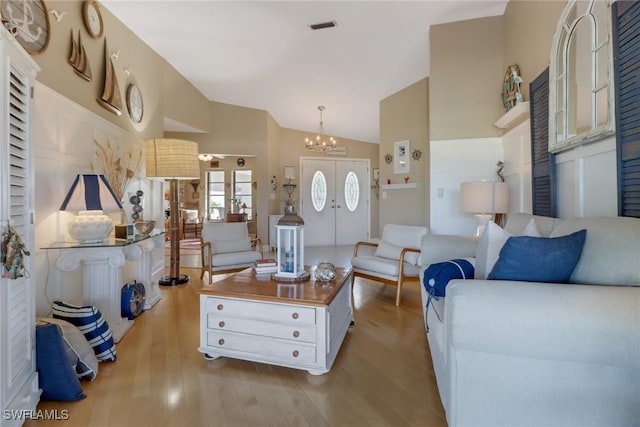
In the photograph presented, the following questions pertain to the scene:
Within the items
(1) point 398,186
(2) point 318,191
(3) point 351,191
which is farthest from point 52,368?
(3) point 351,191

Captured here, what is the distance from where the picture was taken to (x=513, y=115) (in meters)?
3.22

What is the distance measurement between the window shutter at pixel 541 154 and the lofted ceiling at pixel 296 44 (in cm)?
139

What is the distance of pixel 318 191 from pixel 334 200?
440 millimetres

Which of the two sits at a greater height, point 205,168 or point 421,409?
point 205,168

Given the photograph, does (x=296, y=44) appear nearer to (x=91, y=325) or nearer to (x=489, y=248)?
(x=489, y=248)

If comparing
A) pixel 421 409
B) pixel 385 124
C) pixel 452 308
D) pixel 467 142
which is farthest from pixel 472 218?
pixel 452 308

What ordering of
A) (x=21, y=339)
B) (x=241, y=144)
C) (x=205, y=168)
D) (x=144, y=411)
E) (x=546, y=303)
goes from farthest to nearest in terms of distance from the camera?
(x=205, y=168) → (x=241, y=144) → (x=144, y=411) → (x=21, y=339) → (x=546, y=303)

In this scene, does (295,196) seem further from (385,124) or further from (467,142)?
(467,142)

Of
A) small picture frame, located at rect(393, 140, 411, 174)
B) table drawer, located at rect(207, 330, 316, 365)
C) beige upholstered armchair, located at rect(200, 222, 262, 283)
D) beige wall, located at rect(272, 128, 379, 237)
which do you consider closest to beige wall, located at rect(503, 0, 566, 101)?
small picture frame, located at rect(393, 140, 411, 174)

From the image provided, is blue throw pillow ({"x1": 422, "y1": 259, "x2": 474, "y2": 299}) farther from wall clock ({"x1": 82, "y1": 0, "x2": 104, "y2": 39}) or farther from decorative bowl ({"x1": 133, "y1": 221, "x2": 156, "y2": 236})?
wall clock ({"x1": 82, "y1": 0, "x2": 104, "y2": 39})

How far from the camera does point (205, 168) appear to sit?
9.60m

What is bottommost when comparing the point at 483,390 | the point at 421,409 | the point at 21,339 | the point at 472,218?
the point at 421,409

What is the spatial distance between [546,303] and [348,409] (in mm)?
1059

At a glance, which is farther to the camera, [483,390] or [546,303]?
[483,390]
